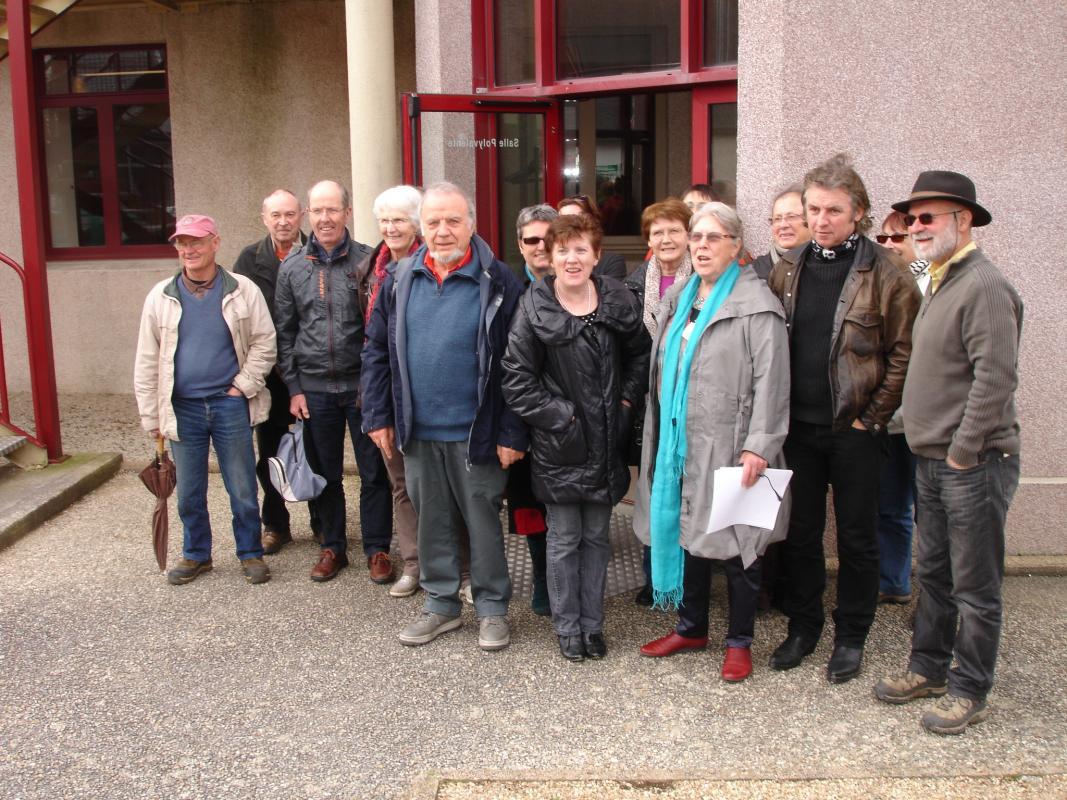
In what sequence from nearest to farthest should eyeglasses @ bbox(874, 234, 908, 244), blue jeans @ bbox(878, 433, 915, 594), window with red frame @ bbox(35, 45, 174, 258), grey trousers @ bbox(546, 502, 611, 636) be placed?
grey trousers @ bbox(546, 502, 611, 636) < blue jeans @ bbox(878, 433, 915, 594) < eyeglasses @ bbox(874, 234, 908, 244) < window with red frame @ bbox(35, 45, 174, 258)

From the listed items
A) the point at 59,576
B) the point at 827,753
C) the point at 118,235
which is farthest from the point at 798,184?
the point at 118,235

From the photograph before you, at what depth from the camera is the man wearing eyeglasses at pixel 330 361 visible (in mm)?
4832

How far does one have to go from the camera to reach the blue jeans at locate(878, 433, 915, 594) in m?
4.45

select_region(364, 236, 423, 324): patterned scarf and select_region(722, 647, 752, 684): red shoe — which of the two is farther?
select_region(364, 236, 423, 324): patterned scarf

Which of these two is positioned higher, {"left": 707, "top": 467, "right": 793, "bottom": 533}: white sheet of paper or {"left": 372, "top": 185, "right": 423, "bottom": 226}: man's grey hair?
{"left": 372, "top": 185, "right": 423, "bottom": 226}: man's grey hair

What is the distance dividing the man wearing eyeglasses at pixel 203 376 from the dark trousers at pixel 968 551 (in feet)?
10.3

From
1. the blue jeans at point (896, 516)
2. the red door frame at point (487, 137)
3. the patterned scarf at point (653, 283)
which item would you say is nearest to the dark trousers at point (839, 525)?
the blue jeans at point (896, 516)

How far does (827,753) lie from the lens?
3.37m

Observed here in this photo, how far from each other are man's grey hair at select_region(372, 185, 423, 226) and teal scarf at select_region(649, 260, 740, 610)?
4.47 ft

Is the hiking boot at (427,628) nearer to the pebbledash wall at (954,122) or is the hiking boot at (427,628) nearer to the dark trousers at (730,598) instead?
the dark trousers at (730,598)

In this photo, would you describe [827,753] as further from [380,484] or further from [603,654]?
[380,484]

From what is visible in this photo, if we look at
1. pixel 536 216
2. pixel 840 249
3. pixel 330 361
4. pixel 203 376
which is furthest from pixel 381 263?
pixel 840 249

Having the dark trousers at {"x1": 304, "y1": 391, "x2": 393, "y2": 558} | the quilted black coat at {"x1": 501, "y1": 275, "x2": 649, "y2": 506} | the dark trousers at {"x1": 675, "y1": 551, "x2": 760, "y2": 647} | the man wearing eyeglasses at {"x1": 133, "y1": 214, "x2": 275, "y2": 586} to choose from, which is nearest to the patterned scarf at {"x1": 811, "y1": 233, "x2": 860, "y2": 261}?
the quilted black coat at {"x1": 501, "y1": 275, "x2": 649, "y2": 506}

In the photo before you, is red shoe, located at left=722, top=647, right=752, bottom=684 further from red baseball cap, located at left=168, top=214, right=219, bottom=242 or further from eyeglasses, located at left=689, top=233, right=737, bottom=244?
red baseball cap, located at left=168, top=214, right=219, bottom=242
